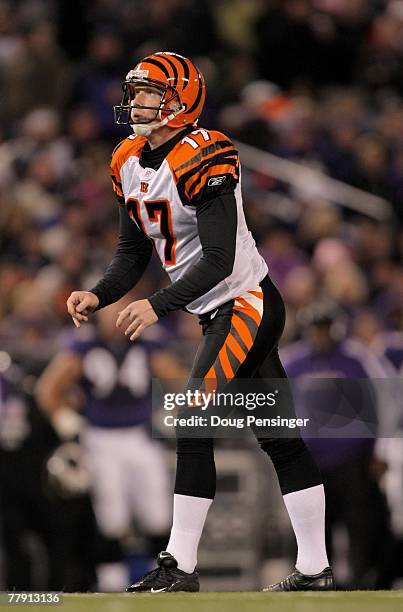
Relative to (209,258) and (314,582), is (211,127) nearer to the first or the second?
(209,258)

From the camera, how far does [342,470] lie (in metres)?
8.68

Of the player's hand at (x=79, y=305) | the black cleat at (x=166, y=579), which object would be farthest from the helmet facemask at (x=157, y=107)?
the black cleat at (x=166, y=579)

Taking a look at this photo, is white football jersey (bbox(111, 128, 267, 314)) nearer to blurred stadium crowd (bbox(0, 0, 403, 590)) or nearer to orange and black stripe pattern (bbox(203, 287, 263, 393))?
orange and black stripe pattern (bbox(203, 287, 263, 393))

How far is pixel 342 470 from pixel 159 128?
3.67 m

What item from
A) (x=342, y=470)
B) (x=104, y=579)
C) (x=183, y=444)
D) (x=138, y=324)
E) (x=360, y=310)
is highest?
(x=138, y=324)

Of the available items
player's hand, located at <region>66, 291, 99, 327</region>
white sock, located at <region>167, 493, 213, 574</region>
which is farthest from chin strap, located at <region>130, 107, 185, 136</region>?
white sock, located at <region>167, 493, 213, 574</region>

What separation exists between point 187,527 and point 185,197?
4.06ft

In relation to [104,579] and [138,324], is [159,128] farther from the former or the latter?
[104,579]

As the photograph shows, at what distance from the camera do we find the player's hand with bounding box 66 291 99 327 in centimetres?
550

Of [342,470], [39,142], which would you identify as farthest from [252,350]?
[39,142]

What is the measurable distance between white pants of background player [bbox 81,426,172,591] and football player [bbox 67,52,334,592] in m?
3.13

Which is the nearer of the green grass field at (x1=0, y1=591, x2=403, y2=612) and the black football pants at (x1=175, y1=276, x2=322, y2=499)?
the green grass field at (x1=0, y1=591, x2=403, y2=612)

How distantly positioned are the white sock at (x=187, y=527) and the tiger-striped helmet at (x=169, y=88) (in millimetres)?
1412

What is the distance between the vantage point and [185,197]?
544 centimetres
